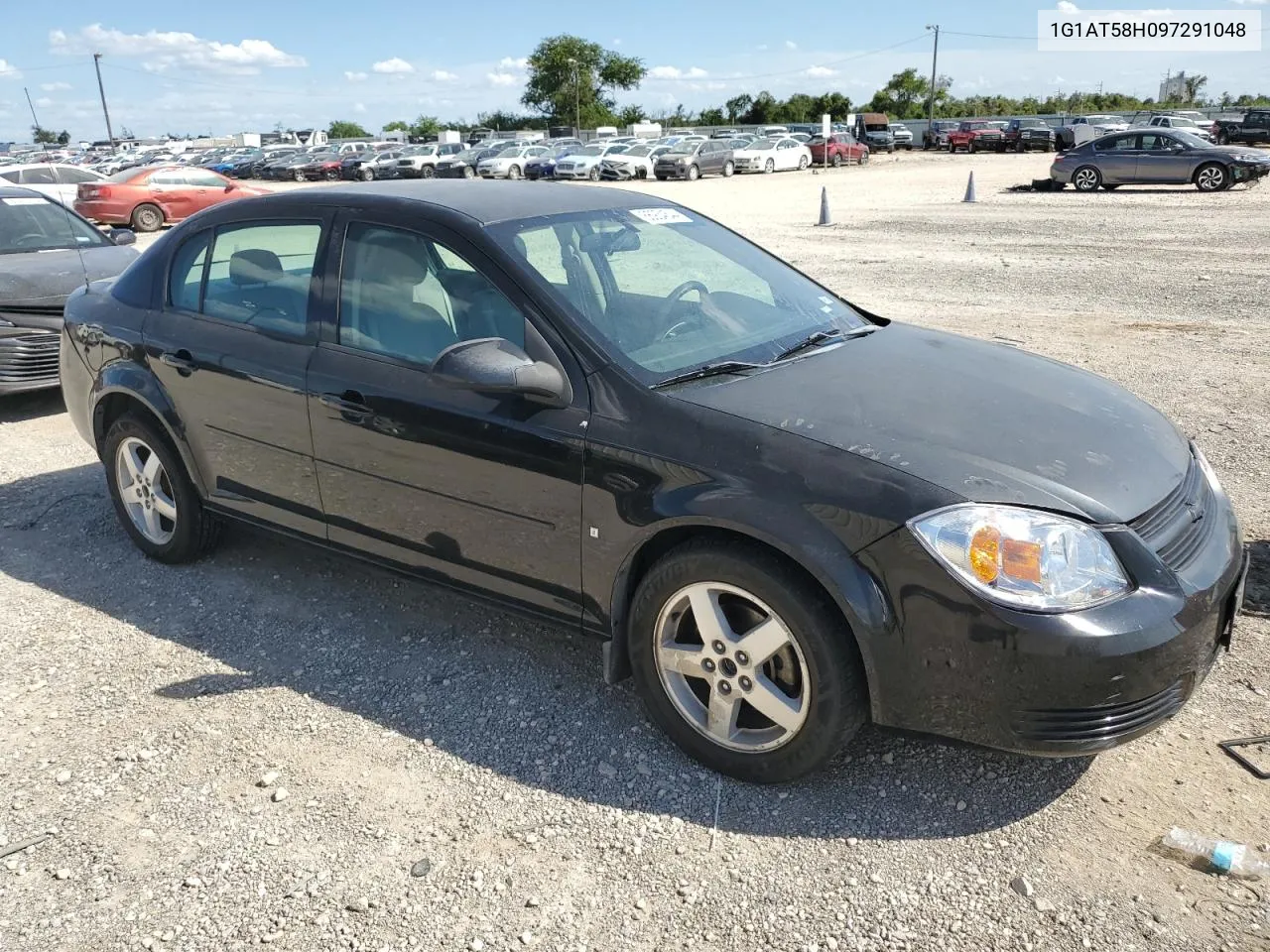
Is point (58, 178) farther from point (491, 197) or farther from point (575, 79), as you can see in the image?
point (575, 79)

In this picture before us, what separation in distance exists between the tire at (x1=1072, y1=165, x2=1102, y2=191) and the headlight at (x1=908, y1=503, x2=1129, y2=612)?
24.8 meters

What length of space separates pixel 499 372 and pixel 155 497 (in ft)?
8.11

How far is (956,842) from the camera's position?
2.83m

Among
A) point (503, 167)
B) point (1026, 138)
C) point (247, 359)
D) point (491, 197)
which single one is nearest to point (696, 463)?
point (491, 197)

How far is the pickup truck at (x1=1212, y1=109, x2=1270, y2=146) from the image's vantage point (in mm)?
43406

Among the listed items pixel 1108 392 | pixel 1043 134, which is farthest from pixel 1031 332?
pixel 1043 134

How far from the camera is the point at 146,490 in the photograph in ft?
15.7

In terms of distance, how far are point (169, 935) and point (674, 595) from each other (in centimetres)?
159

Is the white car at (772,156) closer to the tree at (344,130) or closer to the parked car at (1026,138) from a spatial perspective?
the parked car at (1026,138)

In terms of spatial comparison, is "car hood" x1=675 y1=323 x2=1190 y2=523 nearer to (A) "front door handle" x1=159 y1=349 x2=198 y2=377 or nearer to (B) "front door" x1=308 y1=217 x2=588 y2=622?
(B) "front door" x1=308 y1=217 x2=588 y2=622

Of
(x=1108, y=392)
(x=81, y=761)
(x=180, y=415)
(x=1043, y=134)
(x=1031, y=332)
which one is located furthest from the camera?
(x=1043, y=134)

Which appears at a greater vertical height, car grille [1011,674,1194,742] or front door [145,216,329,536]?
front door [145,216,329,536]

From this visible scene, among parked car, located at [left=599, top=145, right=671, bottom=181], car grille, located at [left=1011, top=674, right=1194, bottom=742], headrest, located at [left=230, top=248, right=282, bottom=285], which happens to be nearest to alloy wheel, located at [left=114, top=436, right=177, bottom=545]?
headrest, located at [left=230, top=248, right=282, bottom=285]

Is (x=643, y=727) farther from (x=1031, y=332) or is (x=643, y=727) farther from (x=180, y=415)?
(x=1031, y=332)
